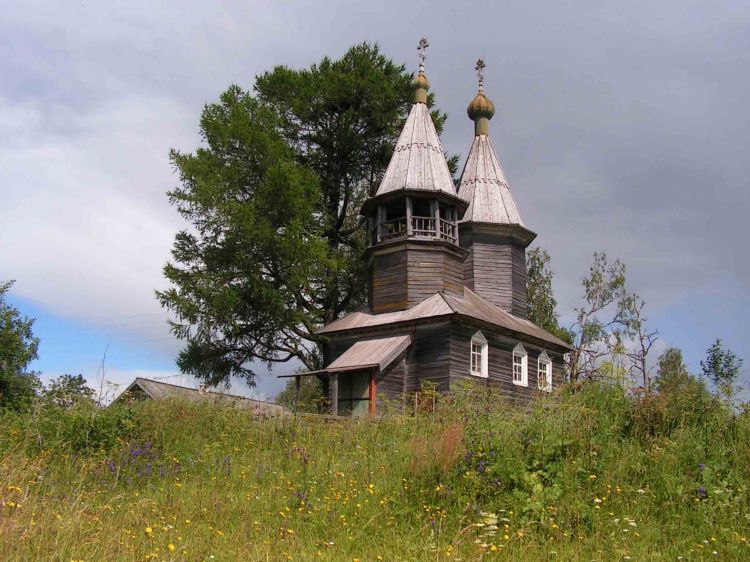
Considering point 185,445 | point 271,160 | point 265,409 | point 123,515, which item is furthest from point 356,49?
point 123,515

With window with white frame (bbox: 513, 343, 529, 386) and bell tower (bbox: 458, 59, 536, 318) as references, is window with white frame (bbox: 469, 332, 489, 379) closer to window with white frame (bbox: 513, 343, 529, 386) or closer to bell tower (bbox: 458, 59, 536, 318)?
window with white frame (bbox: 513, 343, 529, 386)

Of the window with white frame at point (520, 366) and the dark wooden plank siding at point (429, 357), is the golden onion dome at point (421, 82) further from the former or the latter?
the window with white frame at point (520, 366)

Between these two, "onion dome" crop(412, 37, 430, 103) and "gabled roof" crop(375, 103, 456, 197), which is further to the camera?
"onion dome" crop(412, 37, 430, 103)

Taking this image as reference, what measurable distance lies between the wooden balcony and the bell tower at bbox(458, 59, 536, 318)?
3855 mm

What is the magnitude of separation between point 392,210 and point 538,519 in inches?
838

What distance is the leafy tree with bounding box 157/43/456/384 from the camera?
25938 mm

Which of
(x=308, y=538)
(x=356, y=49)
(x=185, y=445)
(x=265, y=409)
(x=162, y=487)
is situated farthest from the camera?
(x=356, y=49)

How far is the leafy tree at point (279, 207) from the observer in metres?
25.9

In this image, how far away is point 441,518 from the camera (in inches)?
287

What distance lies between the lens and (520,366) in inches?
1026

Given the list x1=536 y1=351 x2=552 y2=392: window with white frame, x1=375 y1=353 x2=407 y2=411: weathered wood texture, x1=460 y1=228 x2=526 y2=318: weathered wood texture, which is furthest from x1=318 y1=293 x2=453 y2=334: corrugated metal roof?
x1=460 y1=228 x2=526 y2=318: weathered wood texture

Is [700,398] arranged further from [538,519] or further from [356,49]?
[356,49]

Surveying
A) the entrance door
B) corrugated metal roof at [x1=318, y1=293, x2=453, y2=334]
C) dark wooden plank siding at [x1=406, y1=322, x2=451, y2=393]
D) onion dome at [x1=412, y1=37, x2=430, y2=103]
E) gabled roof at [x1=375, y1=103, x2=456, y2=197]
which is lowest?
the entrance door

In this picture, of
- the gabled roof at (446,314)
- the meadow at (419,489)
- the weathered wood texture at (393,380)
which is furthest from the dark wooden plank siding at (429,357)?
the meadow at (419,489)
